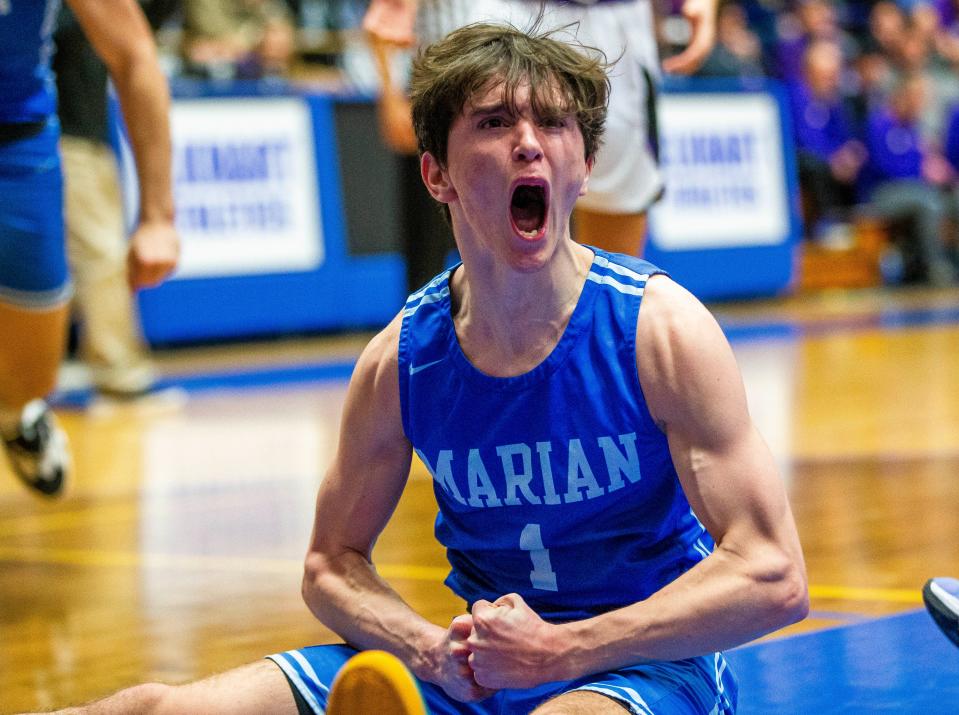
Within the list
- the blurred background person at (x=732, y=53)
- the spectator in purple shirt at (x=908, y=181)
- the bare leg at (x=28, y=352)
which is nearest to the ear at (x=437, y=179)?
the bare leg at (x=28, y=352)

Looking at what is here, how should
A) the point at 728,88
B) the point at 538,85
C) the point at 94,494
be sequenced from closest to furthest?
1. the point at 538,85
2. the point at 94,494
3. the point at 728,88

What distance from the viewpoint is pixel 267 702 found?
2.20 m

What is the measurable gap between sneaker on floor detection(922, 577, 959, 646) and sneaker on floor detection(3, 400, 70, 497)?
9.02 feet

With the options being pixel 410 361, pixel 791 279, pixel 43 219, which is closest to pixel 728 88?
pixel 791 279

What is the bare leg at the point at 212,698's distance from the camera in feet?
7.09

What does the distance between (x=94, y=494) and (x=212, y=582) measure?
1540 millimetres

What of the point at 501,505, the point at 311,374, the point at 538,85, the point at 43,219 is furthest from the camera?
the point at 311,374

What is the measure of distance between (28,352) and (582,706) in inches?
109

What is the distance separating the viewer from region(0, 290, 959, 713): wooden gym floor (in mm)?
3270

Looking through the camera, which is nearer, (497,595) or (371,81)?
(497,595)

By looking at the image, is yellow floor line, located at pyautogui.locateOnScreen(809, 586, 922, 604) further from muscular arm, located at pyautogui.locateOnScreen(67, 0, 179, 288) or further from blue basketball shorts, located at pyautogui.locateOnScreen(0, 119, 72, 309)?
blue basketball shorts, located at pyautogui.locateOnScreen(0, 119, 72, 309)

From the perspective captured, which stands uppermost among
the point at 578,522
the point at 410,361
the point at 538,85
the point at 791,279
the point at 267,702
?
the point at 538,85

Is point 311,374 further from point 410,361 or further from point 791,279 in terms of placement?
point 410,361

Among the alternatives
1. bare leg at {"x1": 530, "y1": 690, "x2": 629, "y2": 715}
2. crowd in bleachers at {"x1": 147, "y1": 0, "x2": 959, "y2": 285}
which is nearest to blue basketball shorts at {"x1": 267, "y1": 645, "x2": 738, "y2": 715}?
bare leg at {"x1": 530, "y1": 690, "x2": 629, "y2": 715}
